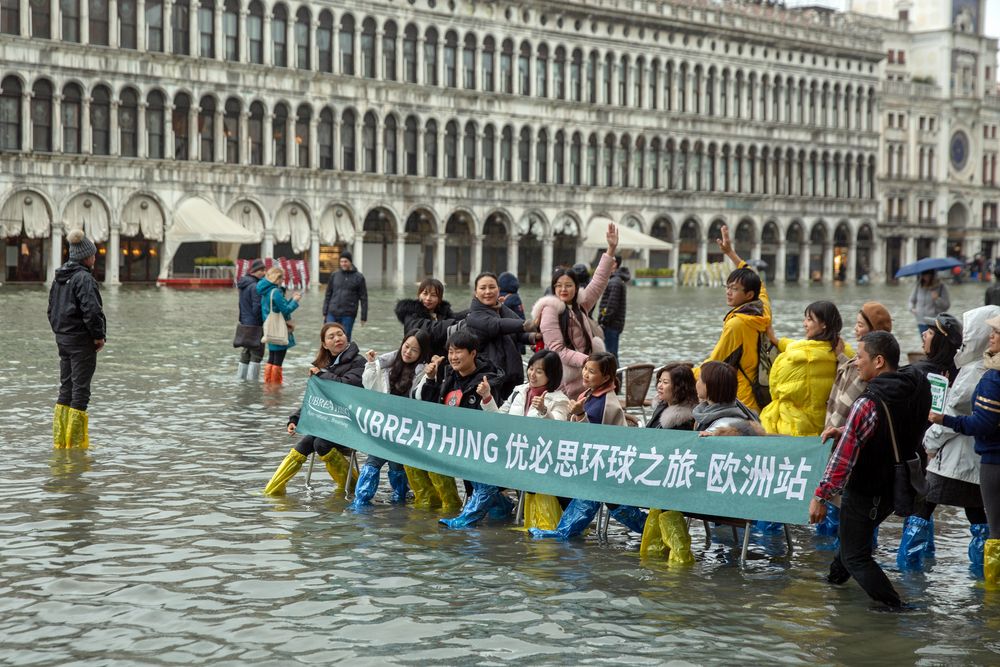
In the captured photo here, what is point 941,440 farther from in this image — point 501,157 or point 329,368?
point 501,157

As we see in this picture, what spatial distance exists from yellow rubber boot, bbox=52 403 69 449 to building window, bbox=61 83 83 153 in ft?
131

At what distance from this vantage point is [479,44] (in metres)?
61.3

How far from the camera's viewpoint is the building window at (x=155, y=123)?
168 feet

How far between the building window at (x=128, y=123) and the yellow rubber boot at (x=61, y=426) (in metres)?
40.8

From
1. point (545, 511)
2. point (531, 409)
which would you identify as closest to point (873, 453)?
point (545, 511)

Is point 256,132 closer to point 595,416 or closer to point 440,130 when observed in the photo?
point 440,130

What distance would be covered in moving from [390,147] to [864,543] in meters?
53.0

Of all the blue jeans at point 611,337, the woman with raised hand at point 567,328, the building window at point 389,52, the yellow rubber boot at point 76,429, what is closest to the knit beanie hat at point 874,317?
the woman with raised hand at point 567,328

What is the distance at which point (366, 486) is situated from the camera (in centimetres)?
948

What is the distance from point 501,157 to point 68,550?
2185 inches

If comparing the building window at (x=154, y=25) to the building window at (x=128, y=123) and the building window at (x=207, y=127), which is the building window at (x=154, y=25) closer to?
the building window at (x=128, y=123)

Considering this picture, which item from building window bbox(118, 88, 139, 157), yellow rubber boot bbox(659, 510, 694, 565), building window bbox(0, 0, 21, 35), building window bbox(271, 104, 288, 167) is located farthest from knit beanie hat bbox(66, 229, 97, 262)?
building window bbox(271, 104, 288, 167)

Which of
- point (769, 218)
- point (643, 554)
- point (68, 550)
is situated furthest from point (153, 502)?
point (769, 218)

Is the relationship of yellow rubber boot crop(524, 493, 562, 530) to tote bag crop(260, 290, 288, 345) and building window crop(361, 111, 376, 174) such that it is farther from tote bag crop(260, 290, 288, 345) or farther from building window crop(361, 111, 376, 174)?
building window crop(361, 111, 376, 174)
